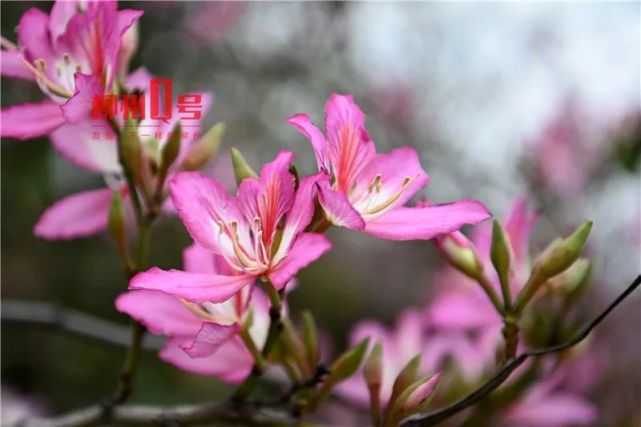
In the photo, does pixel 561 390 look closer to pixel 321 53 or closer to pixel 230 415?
pixel 230 415

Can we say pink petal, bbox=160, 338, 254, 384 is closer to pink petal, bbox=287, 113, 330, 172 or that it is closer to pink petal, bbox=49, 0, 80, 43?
pink petal, bbox=287, 113, 330, 172

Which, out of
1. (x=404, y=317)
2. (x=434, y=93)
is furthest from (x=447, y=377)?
(x=434, y=93)

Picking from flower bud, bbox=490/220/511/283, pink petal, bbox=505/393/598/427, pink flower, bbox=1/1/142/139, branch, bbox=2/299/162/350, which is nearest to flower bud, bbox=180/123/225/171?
pink flower, bbox=1/1/142/139

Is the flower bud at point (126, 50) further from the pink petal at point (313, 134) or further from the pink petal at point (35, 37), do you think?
the pink petal at point (313, 134)

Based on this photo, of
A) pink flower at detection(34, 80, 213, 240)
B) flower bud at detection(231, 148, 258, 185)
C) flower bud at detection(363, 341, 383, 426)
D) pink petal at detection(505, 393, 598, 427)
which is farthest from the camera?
pink petal at detection(505, 393, 598, 427)

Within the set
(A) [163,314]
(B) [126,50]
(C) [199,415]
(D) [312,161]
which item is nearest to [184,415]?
(C) [199,415]
